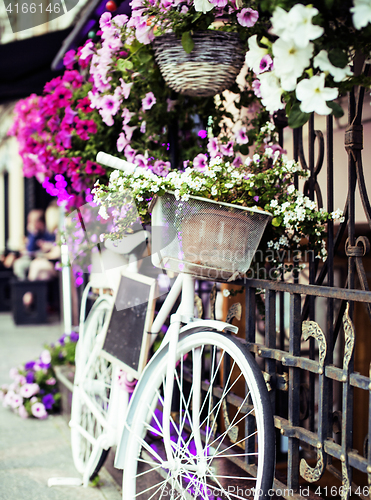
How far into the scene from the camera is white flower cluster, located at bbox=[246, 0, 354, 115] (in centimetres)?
91

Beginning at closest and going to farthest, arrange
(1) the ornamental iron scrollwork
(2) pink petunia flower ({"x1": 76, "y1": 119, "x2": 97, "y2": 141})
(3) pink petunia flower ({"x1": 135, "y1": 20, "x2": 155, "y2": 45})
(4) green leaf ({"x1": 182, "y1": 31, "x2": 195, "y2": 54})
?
(1) the ornamental iron scrollwork < (4) green leaf ({"x1": 182, "y1": 31, "x2": 195, "y2": 54}) < (3) pink petunia flower ({"x1": 135, "y1": 20, "x2": 155, "y2": 45}) < (2) pink petunia flower ({"x1": 76, "y1": 119, "x2": 97, "y2": 141})

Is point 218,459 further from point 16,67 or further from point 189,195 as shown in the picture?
point 16,67

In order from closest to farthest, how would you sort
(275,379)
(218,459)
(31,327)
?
(275,379) < (218,459) < (31,327)

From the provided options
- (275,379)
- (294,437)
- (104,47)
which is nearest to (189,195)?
(275,379)

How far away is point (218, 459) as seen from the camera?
200 centimetres

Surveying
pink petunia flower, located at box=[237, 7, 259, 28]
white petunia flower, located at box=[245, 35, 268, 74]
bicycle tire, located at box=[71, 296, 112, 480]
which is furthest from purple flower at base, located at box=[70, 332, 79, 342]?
white petunia flower, located at box=[245, 35, 268, 74]

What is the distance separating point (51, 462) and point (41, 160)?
164cm

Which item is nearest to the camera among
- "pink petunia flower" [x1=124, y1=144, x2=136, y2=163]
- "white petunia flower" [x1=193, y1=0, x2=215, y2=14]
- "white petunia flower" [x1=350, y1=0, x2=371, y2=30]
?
"white petunia flower" [x1=350, y1=0, x2=371, y2=30]

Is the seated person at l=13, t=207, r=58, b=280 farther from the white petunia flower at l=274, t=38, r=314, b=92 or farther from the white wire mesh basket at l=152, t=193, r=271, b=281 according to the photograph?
the white petunia flower at l=274, t=38, r=314, b=92

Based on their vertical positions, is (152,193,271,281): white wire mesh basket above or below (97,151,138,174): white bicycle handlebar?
below

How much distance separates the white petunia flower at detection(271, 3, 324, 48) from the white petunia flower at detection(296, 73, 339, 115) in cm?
9

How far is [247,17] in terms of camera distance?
5.16 feet

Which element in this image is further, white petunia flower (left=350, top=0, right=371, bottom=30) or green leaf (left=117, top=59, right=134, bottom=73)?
green leaf (left=117, top=59, right=134, bottom=73)

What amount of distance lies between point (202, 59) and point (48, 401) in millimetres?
2552
